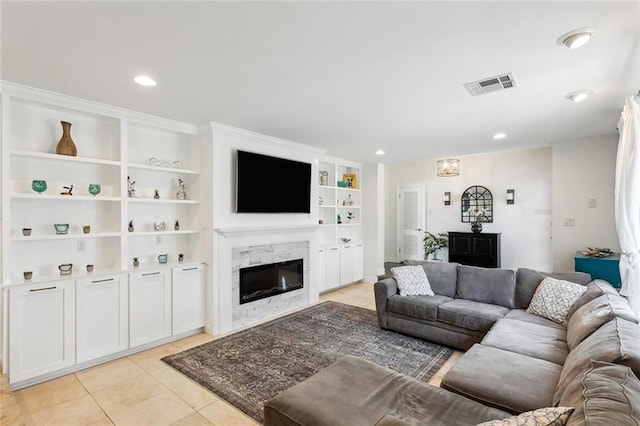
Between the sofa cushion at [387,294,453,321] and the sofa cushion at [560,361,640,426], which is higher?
the sofa cushion at [560,361,640,426]

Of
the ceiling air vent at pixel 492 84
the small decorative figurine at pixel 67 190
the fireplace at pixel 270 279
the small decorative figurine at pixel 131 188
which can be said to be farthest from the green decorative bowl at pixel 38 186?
the ceiling air vent at pixel 492 84

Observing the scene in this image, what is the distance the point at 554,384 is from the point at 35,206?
4394 millimetres

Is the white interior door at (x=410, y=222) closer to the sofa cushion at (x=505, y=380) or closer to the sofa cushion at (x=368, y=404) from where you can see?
the sofa cushion at (x=505, y=380)

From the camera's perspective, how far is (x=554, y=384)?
1.88m

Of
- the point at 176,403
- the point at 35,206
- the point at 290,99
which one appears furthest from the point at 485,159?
the point at 35,206

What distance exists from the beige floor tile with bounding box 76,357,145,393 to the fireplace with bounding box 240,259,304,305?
54.6 inches

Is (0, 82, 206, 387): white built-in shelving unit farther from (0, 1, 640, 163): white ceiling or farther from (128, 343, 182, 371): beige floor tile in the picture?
(0, 1, 640, 163): white ceiling

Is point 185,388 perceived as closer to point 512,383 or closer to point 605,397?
point 512,383

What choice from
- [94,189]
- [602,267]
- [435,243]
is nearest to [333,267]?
[435,243]

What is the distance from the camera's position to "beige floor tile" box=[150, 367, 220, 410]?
2529 millimetres

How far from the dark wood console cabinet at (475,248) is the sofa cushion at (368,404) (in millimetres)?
5687

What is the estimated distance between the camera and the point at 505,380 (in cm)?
191

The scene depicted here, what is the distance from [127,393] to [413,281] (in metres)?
3.13

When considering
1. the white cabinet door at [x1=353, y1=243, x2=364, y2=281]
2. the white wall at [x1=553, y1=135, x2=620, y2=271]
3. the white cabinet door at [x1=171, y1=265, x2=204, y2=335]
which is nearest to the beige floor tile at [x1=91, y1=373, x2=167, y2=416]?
the white cabinet door at [x1=171, y1=265, x2=204, y2=335]
